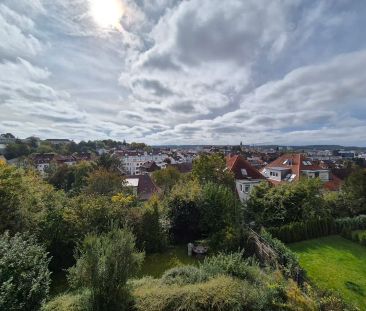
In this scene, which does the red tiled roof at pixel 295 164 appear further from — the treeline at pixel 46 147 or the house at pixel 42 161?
the treeline at pixel 46 147

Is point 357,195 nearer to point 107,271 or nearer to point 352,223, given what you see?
point 352,223

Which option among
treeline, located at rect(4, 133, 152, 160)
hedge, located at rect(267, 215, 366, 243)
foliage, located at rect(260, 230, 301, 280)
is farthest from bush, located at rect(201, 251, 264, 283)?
treeline, located at rect(4, 133, 152, 160)

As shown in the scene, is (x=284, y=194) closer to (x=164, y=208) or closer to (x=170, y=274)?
(x=164, y=208)

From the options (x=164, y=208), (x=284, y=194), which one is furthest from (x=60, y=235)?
(x=284, y=194)

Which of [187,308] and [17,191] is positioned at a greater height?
[17,191]

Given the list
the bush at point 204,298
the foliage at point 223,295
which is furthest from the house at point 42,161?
the bush at point 204,298

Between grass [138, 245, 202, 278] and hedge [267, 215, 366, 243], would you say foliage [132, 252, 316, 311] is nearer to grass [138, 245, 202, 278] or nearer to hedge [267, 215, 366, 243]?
grass [138, 245, 202, 278]

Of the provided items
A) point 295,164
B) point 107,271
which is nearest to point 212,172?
point 295,164
